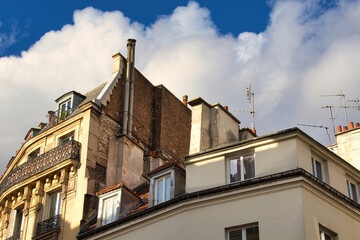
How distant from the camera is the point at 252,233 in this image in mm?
17484

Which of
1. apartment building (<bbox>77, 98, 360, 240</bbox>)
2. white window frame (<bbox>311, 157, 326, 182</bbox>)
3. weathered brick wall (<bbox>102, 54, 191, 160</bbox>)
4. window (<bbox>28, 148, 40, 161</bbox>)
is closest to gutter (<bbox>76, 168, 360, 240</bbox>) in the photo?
apartment building (<bbox>77, 98, 360, 240</bbox>)

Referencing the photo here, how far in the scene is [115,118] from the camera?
28.8 meters

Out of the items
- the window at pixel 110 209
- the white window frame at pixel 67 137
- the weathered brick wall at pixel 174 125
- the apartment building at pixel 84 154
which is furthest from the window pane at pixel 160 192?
the weathered brick wall at pixel 174 125

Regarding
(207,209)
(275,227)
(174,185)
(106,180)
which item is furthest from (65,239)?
(275,227)

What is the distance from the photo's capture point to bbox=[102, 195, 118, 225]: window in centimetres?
2244

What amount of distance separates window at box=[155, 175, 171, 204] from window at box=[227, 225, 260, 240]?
10.2ft

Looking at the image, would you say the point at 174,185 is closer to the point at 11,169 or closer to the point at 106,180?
the point at 106,180

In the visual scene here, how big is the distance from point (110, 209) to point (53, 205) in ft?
16.2

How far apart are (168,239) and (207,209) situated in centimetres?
148

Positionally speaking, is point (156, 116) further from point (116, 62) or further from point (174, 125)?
point (116, 62)

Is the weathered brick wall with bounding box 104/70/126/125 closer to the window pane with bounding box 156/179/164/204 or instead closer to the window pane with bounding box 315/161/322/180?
the window pane with bounding box 156/179/164/204

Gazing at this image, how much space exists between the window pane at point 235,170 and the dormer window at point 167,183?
2.06 m

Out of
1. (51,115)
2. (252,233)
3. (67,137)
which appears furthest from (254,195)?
(51,115)

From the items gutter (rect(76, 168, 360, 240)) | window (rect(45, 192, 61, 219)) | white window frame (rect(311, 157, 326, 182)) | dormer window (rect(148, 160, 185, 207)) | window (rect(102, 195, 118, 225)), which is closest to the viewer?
gutter (rect(76, 168, 360, 240))
